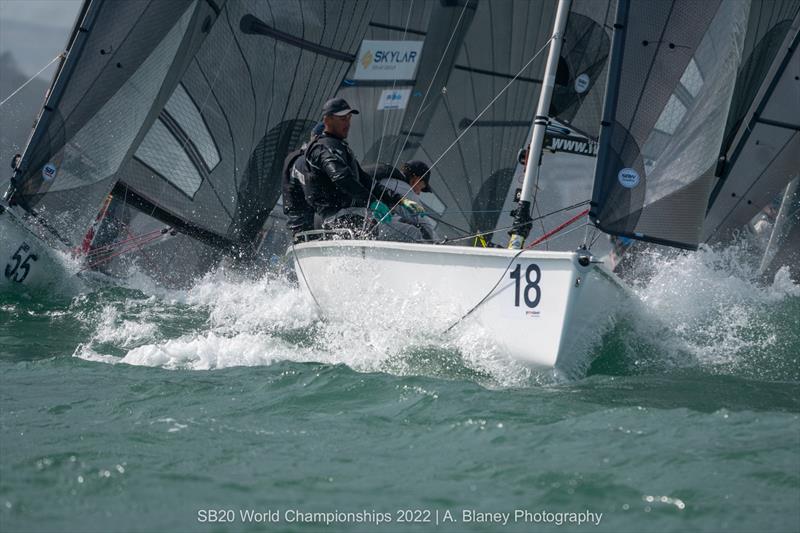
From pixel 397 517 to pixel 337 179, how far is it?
3.33 metres

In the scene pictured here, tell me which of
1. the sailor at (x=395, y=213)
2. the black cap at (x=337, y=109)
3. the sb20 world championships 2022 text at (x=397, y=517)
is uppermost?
the black cap at (x=337, y=109)

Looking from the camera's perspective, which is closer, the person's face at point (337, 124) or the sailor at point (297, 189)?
the person's face at point (337, 124)

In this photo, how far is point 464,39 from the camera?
859cm

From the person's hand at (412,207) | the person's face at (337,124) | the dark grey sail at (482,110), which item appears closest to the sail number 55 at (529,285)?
the person's hand at (412,207)

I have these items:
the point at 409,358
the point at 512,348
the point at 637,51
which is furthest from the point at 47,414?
the point at 637,51

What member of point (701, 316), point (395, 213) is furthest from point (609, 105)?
point (395, 213)

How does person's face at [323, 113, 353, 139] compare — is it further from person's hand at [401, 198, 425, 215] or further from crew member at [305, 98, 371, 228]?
person's hand at [401, 198, 425, 215]

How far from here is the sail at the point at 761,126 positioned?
7250mm

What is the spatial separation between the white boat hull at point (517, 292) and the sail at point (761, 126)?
10.9 feet

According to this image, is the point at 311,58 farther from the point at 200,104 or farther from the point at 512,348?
the point at 512,348

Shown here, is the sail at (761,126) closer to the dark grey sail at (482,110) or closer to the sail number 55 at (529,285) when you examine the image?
the dark grey sail at (482,110)

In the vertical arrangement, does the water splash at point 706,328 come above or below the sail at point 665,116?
below

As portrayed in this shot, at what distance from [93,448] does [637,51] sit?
11.7ft

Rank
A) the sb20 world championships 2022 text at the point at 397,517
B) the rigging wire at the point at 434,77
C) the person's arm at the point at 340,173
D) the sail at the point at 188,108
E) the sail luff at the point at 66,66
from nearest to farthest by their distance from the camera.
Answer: the sb20 world championships 2022 text at the point at 397,517
the person's arm at the point at 340,173
the sail luff at the point at 66,66
the sail at the point at 188,108
the rigging wire at the point at 434,77
